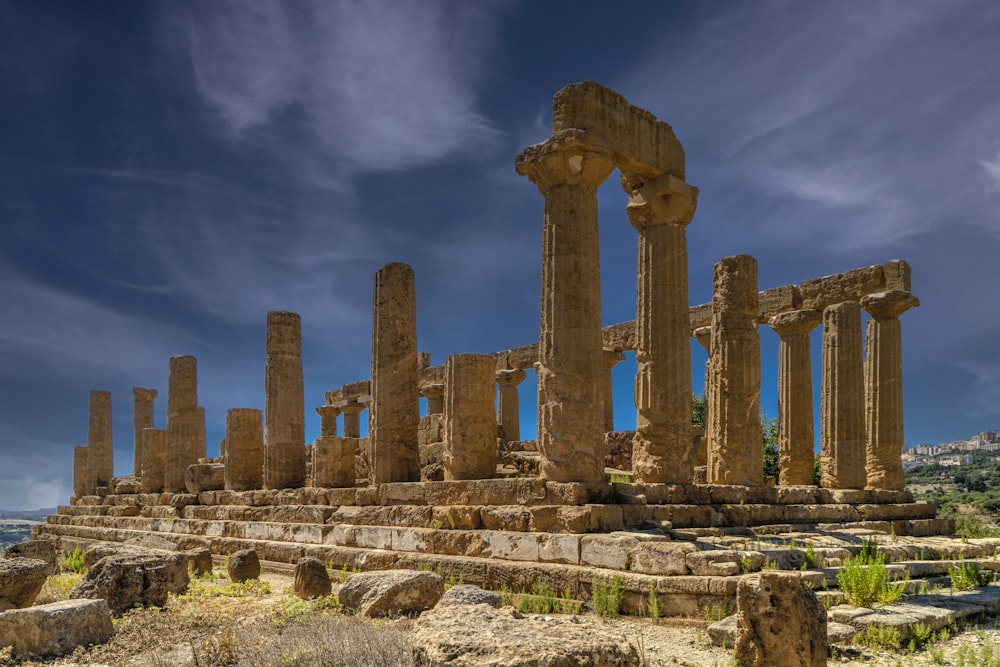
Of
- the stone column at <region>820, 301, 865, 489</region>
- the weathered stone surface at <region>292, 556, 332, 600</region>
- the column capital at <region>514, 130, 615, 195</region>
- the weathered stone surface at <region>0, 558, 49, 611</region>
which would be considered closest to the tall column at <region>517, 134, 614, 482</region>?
the column capital at <region>514, 130, 615, 195</region>

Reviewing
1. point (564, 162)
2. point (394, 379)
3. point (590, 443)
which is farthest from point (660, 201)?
point (394, 379)

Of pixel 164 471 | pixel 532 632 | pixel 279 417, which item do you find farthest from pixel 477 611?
pixel 164 471

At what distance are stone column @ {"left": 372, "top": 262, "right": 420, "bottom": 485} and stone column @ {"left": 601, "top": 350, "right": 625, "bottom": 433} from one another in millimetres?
9150

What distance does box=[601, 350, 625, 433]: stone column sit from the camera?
23.4 m

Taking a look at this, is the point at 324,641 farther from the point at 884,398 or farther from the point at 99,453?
the point at 99,453

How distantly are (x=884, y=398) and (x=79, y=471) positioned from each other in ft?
107

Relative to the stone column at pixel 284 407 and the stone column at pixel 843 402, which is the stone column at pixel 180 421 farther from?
the stone column at pixel 843 402

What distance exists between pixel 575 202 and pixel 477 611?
6.91m

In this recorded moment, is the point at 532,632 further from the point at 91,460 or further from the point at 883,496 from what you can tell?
the point at 91,460

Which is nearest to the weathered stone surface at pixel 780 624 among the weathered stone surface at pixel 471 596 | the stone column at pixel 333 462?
the weathered stone surface at pixel 471 596

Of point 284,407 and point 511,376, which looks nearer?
point 284,407

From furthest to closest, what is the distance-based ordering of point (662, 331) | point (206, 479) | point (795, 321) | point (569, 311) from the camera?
point (206, 479) → point (795, 321) → point (662, 331) → point (569, 311)

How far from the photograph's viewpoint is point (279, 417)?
18.2 metres

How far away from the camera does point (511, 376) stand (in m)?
26.7
